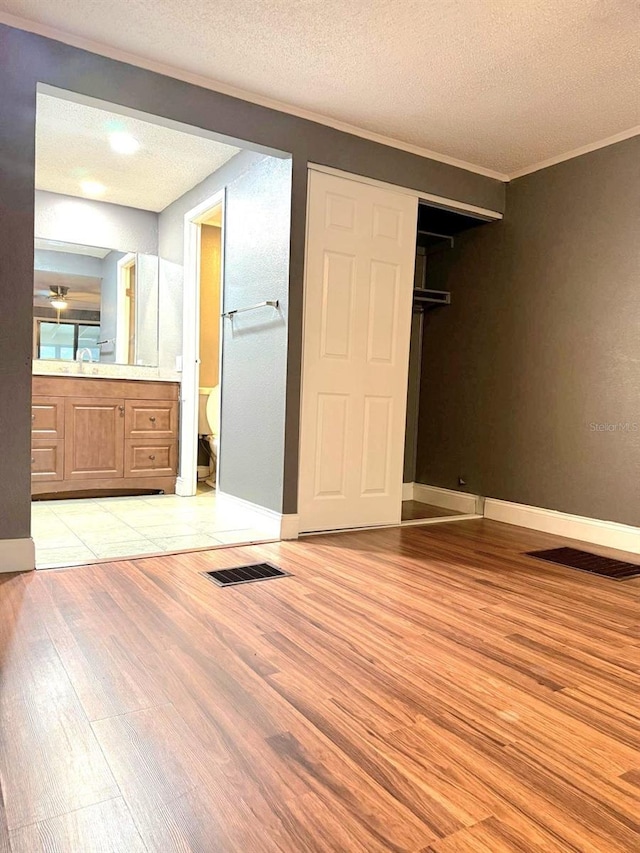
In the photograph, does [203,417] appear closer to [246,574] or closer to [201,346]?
[201,346]

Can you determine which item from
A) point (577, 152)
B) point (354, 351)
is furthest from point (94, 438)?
point (577, 152)

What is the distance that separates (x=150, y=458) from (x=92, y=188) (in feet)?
6.62

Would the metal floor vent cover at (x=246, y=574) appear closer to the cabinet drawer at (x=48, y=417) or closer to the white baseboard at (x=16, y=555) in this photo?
the white baseboard at (x=16, y=555)

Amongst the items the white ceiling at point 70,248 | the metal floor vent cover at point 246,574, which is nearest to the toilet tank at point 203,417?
the white ceiling at point 70,248

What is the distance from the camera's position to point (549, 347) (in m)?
3.70

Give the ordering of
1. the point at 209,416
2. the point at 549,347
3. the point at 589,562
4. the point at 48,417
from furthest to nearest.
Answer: the point at 209,416
the point at 48,417
the point at 549,347
the point at 589,562

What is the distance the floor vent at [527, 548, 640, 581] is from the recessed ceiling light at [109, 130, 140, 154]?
322 cm

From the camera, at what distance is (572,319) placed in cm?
357

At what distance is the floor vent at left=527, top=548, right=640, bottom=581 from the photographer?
2787mm

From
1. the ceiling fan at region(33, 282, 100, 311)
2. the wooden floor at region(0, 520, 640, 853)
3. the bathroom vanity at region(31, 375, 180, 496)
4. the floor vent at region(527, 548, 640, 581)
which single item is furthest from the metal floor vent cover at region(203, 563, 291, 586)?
the ceiling fan at region(33, 282, 100, 311)

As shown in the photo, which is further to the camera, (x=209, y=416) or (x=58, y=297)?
(x=209, y=416)

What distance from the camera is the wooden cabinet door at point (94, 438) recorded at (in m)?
4.09

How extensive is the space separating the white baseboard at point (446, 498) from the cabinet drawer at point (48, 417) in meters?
2.65

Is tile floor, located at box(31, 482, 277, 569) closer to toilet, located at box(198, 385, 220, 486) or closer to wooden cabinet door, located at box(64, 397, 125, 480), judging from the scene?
wooden cabinet door, located at box(64, 397, 125, 480)
